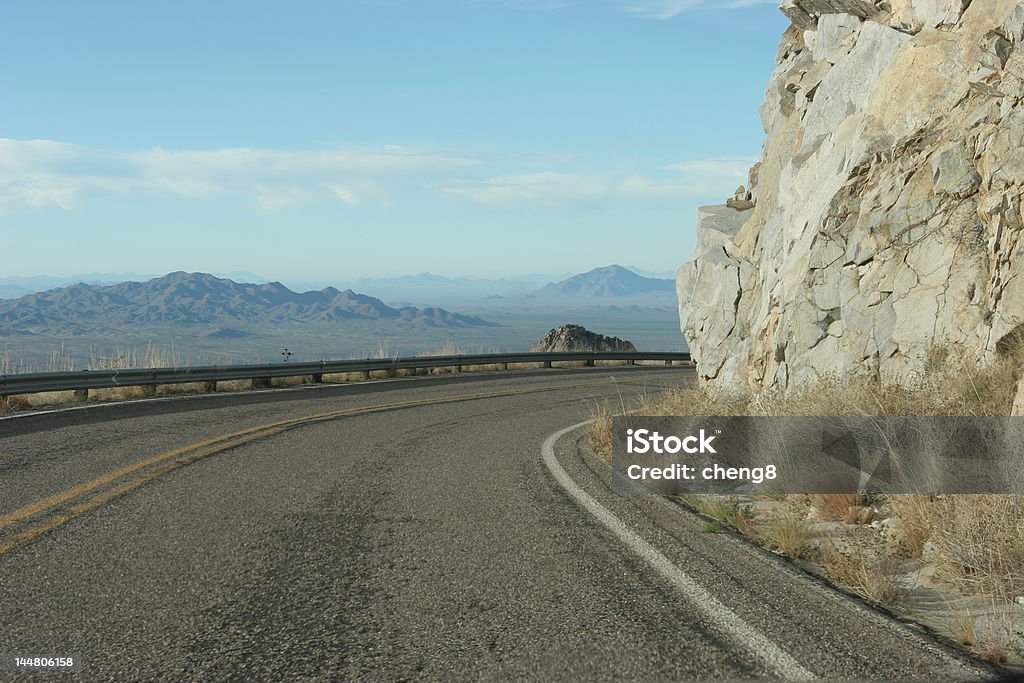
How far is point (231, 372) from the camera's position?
22000 millimetres

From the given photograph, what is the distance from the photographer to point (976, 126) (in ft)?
34.4

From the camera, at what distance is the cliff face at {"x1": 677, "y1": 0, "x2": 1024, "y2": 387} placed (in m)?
9.64

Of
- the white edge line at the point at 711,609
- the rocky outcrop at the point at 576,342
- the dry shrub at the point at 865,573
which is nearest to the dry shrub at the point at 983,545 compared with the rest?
the dry shrub at the point at 865,573

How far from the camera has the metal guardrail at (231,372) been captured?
17453 millimetres

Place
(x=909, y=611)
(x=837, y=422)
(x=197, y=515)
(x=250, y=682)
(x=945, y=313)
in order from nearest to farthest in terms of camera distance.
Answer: (x=250, y=682), (x=909, y=611), (x=197, y=515), (x=837, y=422), (x=945, y=313)

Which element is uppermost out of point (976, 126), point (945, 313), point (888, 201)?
point (976, 126)

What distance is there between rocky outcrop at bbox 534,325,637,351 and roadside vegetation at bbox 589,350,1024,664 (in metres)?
32.5

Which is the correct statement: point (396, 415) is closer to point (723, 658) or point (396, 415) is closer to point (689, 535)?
point (689, 535)

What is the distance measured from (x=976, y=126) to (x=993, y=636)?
7.36m

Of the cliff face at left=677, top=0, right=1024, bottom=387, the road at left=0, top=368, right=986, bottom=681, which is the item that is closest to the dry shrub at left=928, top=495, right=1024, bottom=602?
the road at left=0, top=368, right=986, bottom=681

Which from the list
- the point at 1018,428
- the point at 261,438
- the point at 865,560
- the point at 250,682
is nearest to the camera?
the point at 250,682

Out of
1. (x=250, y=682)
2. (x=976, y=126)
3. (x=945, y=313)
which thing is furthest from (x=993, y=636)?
(x=976, y=126)

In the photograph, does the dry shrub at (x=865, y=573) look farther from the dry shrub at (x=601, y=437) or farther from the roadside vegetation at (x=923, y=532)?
the dry shrub at (x=601, y=437)

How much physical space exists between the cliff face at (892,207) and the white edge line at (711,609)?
3.98m
